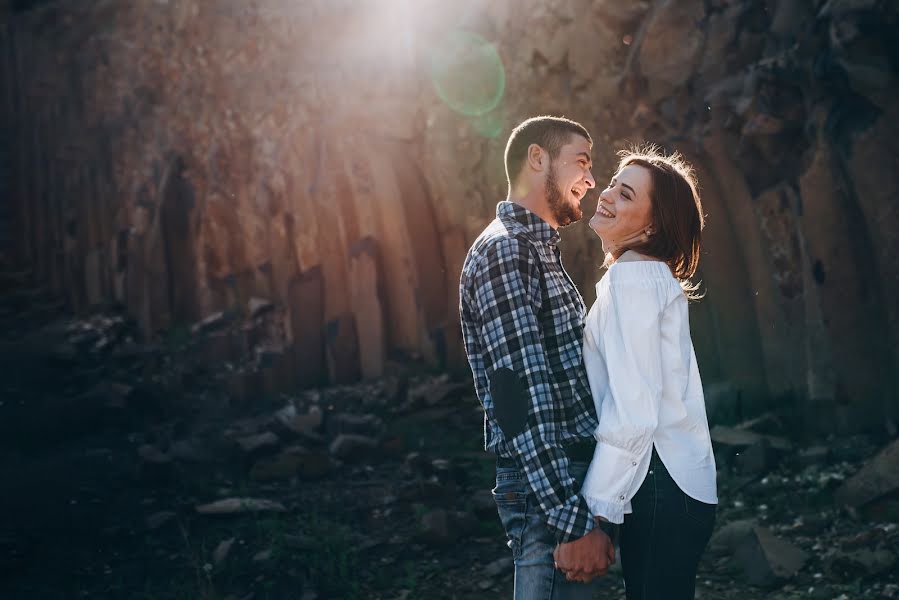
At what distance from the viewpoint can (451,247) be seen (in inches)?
390

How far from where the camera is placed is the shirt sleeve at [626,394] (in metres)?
2.12

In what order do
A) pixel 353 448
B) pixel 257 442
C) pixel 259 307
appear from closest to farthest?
pixel 353 448 → pixel 257 442 → pixel 259 307

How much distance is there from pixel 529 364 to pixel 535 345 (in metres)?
0.06

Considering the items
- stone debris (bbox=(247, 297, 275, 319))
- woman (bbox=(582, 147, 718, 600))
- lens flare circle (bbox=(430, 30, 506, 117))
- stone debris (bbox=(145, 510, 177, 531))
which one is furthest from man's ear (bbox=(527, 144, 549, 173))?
stone debris (bbox=(247, 297, 275, 319))

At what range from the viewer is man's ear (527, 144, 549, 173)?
254cm

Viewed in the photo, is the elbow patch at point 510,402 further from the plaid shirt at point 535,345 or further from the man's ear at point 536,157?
the man's ear at point 536,157

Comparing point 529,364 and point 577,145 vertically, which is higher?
point 577,145

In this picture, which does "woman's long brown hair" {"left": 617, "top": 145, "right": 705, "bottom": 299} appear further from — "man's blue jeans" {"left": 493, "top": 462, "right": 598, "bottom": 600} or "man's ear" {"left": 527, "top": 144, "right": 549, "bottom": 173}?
"man's blue jeans" {"left": 493, "top": 462, "right": 598, "bottom": 600}

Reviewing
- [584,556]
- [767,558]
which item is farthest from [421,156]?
[584,556]

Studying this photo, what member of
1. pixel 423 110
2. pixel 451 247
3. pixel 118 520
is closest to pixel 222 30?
pixel 423 110

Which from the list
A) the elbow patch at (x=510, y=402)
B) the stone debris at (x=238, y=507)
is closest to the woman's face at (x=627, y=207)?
the elbow patch at (x=510, y=402)

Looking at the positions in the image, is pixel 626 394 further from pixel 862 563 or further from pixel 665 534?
pixel 862 563

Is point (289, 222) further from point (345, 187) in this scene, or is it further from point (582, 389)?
point (582, 389)

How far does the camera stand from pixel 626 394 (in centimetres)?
214
